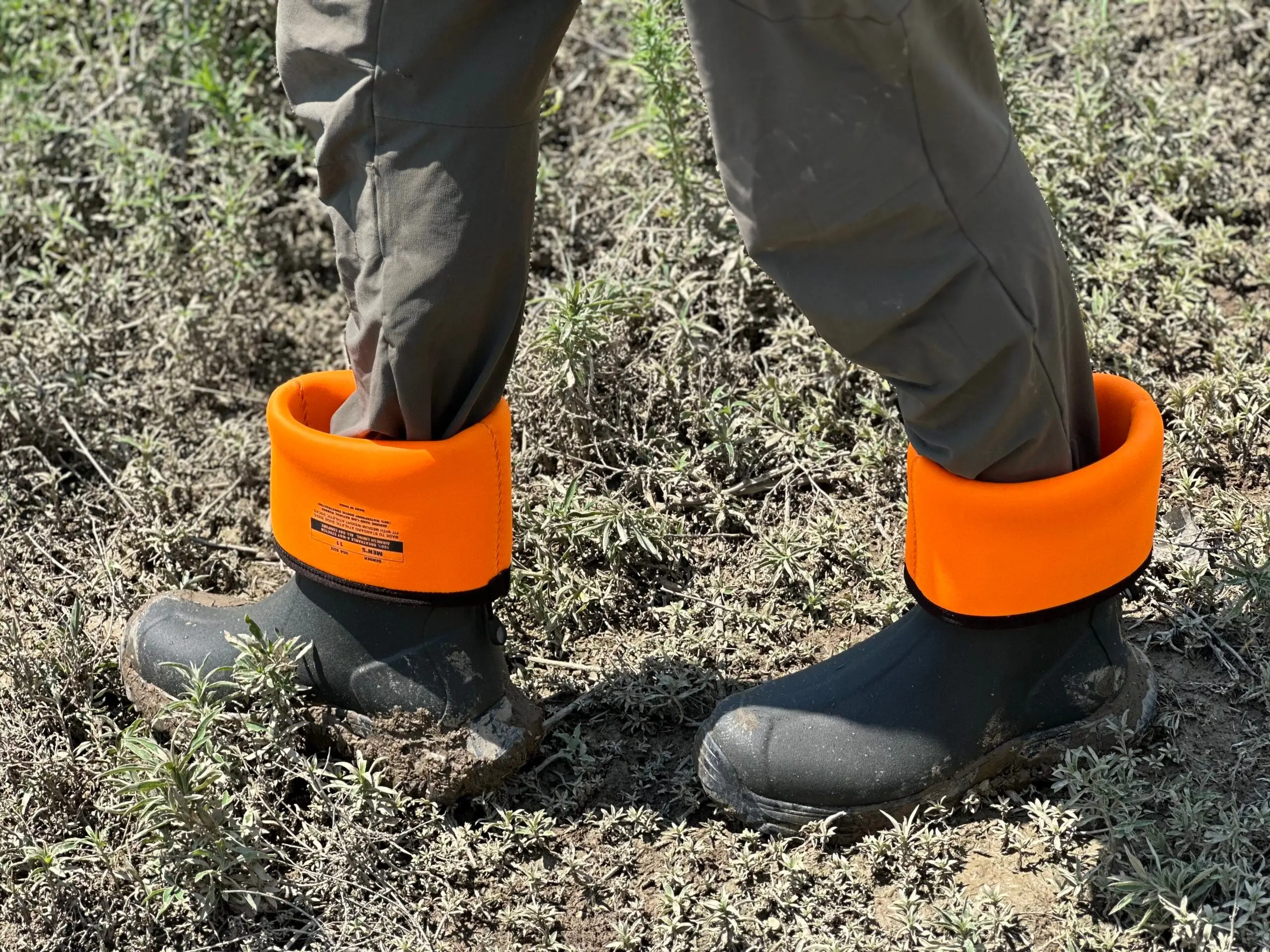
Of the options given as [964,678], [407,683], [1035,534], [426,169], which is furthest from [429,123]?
[964,678]

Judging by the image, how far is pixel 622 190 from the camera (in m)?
3.14

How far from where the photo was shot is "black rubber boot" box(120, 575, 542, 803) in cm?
201

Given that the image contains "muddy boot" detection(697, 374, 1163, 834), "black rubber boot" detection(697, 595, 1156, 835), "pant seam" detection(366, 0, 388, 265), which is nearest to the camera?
"pant seam" detection(366, 0, 388, 265)

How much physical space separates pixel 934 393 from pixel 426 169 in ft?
2.27

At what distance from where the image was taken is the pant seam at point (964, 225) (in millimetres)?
1383

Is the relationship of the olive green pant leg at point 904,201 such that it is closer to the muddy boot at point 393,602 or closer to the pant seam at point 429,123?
the pant seam at point 429,123

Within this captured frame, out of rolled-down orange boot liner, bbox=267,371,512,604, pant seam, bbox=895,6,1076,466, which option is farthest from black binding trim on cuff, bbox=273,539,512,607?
pant seam, bbox=895,6,1076,466

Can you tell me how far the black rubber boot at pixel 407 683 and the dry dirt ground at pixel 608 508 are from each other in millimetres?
55

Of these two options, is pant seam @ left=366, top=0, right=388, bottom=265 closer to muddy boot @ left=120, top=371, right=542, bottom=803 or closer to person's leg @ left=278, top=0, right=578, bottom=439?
person's leg @ left=278, top=0, right=578, bottom=439

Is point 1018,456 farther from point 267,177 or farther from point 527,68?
point 267,177

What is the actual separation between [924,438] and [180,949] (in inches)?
49.2

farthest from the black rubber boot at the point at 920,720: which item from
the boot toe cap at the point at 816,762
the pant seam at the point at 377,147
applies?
the pant seam at the point at 377,147

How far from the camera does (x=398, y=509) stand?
1.91 meters

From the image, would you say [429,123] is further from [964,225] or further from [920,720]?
[920,720]
